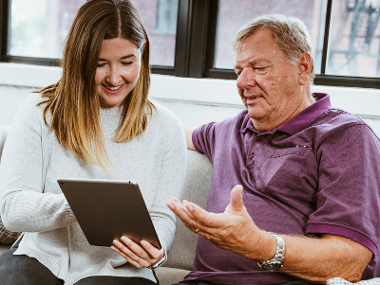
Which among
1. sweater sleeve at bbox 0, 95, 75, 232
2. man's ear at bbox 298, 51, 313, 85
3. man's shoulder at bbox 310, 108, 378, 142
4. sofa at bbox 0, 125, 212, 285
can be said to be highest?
man's ear at bbox 298, 51, 313, 85

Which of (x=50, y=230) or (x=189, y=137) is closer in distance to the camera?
(x=50, y=230)

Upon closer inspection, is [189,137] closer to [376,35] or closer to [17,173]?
[17,173]

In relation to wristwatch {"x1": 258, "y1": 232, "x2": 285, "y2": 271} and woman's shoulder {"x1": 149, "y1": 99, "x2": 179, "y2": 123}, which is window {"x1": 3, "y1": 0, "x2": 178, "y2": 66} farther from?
wristwatch {"x1": 258, "y1": 232, "x2": 285, "y2": 271}

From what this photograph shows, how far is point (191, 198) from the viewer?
1717 mm

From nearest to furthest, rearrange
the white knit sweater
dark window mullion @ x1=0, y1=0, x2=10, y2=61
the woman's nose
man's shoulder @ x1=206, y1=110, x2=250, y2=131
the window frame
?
the white knit sweater, the woman's nose, man's shoulder @ x1=206, y1=110, x2=250, y2=131, the window frame, dark window mullion @ x1=0, y1=0, x2=10, y2=61

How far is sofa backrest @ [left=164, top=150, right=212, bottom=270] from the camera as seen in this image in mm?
1706

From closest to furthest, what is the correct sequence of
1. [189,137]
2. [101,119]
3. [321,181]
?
[321,181] → [101,119] → [189,137]

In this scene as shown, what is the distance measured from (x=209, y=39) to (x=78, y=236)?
1.38 meters

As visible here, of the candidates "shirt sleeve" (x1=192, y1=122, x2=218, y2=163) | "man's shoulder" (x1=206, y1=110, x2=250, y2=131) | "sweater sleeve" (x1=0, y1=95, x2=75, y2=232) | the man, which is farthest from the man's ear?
"sweater sleeve" (x1=0, y1=95, x2=75, y2=232)

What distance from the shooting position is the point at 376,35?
2.07 meters

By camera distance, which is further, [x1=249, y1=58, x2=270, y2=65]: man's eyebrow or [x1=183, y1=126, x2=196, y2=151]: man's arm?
[x1=183, y1=126, x2=196, y2=151]: man's arm

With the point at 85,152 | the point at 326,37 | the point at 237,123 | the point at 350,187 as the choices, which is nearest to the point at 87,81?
the point at 85,152

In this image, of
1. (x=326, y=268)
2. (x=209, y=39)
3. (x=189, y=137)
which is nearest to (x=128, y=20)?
(x=189, y=137)

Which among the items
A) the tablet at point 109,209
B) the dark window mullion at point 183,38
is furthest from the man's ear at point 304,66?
the dark window mullion at point 183,38
